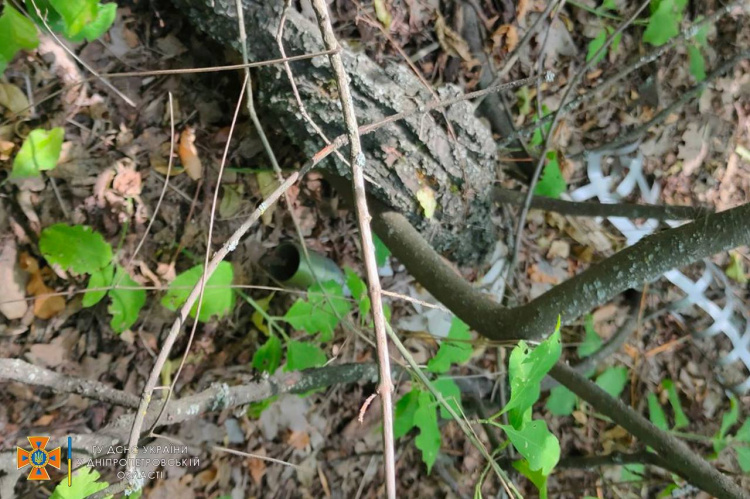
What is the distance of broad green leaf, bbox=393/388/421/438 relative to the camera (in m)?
1.74

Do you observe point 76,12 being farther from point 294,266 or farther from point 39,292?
point 294,266

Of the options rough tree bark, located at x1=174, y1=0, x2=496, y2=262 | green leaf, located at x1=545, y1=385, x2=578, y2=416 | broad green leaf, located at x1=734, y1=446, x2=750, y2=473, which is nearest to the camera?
rough tree bark, located at x1=174, y1=0, x2=496, y2=262

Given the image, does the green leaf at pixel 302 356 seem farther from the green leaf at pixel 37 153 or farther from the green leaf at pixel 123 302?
the green leaf at pixel 37 153

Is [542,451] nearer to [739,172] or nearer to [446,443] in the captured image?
[446,443]

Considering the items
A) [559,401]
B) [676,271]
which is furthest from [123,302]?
[676,271]

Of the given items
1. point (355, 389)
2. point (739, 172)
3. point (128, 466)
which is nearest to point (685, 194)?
point (739, 172)

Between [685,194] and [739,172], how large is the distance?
41 centimetres

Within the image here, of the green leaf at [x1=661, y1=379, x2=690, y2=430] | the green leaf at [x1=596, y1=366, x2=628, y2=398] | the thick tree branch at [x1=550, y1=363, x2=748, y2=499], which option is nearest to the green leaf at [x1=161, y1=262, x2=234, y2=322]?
the thick tree branch at [x1=550, y1=363, x2=748, y2=499]

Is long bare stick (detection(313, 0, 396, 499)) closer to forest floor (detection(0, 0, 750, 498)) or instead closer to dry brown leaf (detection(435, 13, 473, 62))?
forest floor (detection(0, 0, 750, 498))

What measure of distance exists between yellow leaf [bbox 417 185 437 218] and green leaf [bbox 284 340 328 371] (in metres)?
0.59

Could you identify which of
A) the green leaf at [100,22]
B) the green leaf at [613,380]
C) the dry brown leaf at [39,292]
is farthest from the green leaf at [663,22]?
the dry brown leaf at [39,292]

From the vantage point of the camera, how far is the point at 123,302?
1538 millimetres

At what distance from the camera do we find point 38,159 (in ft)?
4.64

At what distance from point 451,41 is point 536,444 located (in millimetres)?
1687
